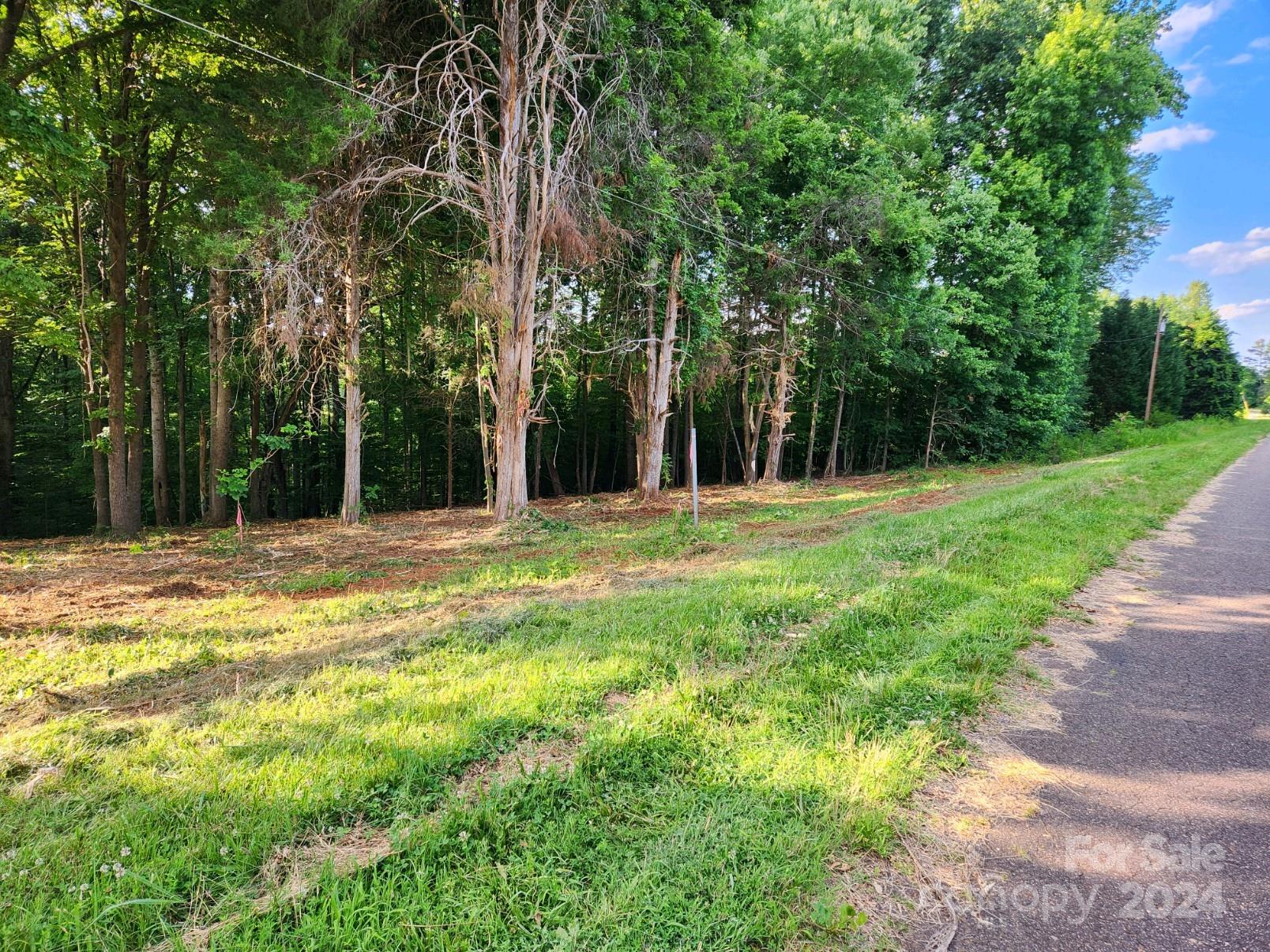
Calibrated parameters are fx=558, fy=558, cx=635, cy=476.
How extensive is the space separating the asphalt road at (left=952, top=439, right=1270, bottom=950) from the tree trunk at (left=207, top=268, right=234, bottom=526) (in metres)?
13.5

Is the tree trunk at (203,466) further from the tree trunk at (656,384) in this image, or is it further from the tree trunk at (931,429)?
the tree trunk at (931,429)

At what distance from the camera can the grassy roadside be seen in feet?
5.87

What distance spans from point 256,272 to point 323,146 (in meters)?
2.16

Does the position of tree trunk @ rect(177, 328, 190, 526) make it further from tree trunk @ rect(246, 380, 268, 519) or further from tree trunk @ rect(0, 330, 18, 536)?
tree trunk @ rect(0, 330, 18, 536)

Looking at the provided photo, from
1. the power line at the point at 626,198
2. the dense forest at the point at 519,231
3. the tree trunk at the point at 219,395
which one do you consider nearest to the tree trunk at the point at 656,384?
the dense forest at the point at 519,231

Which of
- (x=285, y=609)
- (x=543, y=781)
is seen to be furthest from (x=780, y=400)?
(x=543, y=781)

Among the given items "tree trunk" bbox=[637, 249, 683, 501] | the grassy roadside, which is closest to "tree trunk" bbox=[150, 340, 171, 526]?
"tree trunk" bbox=[637, 249, 683, 501]

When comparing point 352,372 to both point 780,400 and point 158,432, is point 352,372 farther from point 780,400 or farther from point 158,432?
point 780,400

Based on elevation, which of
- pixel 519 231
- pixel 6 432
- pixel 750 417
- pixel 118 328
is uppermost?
pixel 519 231

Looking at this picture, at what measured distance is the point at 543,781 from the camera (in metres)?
2.39

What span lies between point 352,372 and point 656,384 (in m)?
7.33

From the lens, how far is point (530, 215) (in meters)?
9.98

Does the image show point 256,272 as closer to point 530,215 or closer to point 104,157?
point 530,215

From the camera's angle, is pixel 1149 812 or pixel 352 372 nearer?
pixel 1149 812
